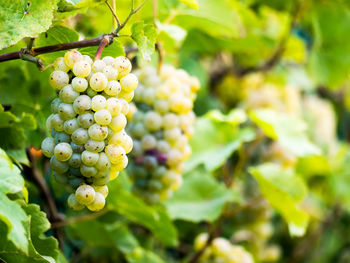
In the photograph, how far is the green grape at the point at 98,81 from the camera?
0.46 m

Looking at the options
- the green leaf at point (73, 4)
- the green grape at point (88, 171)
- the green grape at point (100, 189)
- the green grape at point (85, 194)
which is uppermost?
the green leaf at point (73, 4)

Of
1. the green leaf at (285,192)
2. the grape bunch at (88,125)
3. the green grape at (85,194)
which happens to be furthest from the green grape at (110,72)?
the green leaf at (285,192)

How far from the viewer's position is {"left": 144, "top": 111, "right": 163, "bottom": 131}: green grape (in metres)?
0.80

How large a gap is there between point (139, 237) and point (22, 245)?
2.54 feet

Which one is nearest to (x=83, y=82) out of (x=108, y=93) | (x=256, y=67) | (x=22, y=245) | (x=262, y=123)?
(x=108, y=93)

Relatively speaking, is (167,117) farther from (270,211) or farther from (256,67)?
(256,67)

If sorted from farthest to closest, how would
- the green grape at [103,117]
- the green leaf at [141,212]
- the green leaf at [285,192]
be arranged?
the green leaf at [285,192], the green leaf at [141,212], the green grape at [103,117]

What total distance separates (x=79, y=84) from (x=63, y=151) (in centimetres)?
7

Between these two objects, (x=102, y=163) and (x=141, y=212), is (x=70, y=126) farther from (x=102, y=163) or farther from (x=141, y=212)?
(x=141, y=212)

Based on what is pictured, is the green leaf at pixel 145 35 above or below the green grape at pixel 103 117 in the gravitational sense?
above

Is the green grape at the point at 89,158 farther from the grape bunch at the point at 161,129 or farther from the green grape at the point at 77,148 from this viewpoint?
the grape bunch at the point at 161,129

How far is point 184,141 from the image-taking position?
2.67 feet

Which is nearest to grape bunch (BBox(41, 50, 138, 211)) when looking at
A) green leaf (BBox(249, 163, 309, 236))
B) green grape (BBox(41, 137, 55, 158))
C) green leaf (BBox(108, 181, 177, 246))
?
green grape (BBox(41, 137, 55, 158))

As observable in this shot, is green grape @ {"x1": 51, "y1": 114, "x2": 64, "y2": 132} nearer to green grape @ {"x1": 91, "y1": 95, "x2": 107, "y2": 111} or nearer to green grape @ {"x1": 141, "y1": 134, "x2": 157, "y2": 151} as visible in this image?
green grape @ {"x1": 91, "y1": 95, "x2": 107, "y2": 111}
